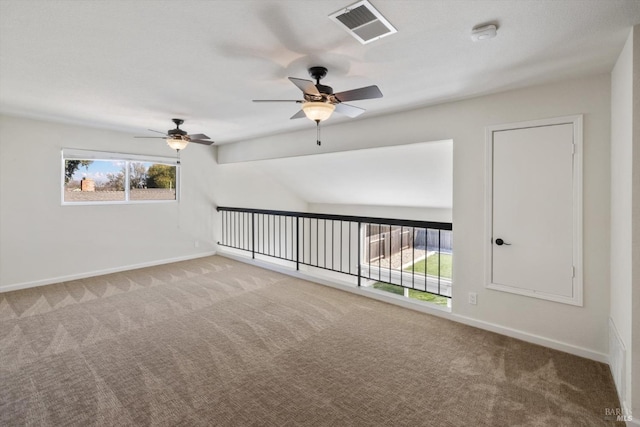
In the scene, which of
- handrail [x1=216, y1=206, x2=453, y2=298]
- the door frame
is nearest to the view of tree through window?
handrail [x1=216, y1=206, x2=453, y2=298]

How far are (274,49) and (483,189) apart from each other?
251cm

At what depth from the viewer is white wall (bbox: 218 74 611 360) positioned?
2742 millimetres

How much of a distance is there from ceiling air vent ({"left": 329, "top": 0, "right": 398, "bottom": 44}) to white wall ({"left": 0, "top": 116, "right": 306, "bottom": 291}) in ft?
16.7

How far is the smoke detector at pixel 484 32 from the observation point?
6.61ft

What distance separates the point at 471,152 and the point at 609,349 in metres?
2.14

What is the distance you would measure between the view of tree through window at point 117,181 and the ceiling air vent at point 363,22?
205 inches

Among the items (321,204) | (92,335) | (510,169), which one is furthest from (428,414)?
(321,204)

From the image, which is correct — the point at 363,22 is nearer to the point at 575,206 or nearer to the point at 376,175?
the point at 575,206

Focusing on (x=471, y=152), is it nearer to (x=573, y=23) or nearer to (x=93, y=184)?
(x=573, y=23)

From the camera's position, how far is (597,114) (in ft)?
8.97

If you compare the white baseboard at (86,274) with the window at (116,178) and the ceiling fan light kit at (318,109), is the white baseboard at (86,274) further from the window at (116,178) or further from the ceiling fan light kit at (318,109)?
the ceiling fan light kit at (318,109)

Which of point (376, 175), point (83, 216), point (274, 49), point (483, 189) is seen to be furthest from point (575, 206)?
point (83, 216)

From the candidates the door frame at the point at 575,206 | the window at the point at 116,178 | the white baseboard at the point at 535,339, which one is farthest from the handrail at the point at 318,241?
the door frame at the point at 575,206

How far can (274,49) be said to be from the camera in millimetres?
2359
